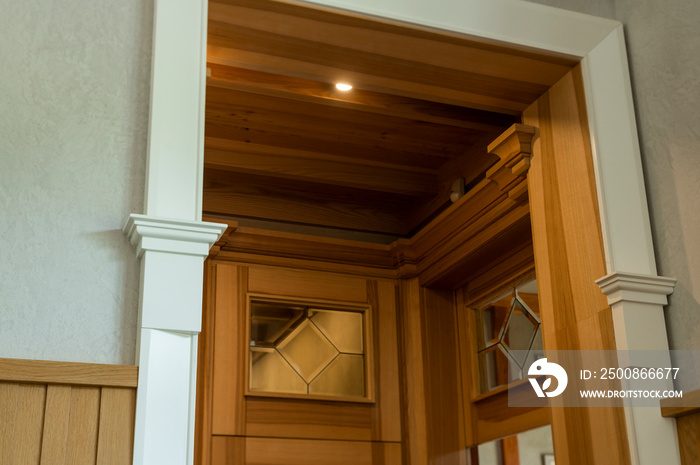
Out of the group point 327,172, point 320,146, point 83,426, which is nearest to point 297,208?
point 327,172

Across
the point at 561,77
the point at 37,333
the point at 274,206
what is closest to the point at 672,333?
the point at 561,77

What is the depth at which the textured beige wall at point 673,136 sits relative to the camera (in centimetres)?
225

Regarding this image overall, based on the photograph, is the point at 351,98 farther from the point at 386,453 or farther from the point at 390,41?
the point at 386,453

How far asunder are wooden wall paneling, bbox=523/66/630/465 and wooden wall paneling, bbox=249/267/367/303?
1334 millimetres

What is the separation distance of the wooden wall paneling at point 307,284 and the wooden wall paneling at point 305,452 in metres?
0.64

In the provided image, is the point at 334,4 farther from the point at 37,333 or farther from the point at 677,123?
the point at 37,333

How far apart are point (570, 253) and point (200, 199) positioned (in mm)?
1145

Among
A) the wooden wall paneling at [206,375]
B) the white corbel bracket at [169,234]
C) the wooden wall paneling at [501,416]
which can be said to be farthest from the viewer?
the wooden wall paneling at [206,375]

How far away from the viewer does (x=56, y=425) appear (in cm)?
168

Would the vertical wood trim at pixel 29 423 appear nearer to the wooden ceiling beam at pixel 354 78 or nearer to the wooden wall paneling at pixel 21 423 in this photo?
the wooden wall paneling at pixel 21 423

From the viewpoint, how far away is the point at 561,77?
263 centimetres

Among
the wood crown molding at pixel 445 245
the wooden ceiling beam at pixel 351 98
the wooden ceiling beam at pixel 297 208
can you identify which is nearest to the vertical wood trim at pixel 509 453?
the wood crown molding at pixel 445 245

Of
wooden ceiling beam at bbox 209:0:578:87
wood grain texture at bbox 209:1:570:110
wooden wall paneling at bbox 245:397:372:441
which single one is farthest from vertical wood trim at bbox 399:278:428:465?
wooden ceiling beam at bbox 209:0:578:87

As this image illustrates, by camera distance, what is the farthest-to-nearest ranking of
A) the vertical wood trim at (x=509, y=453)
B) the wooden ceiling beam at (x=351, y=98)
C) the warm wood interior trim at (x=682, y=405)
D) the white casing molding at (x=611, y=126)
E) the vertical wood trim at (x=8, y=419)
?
the vertical wood trim at (x=509, y=453)
the wooden ceiling beam at (x=351, y=98)
the white casing molding at (x=611, y=126)
the warm wood interior trim at (x=682, y=405)
the vertical wood trim at (x=8, y=419)
